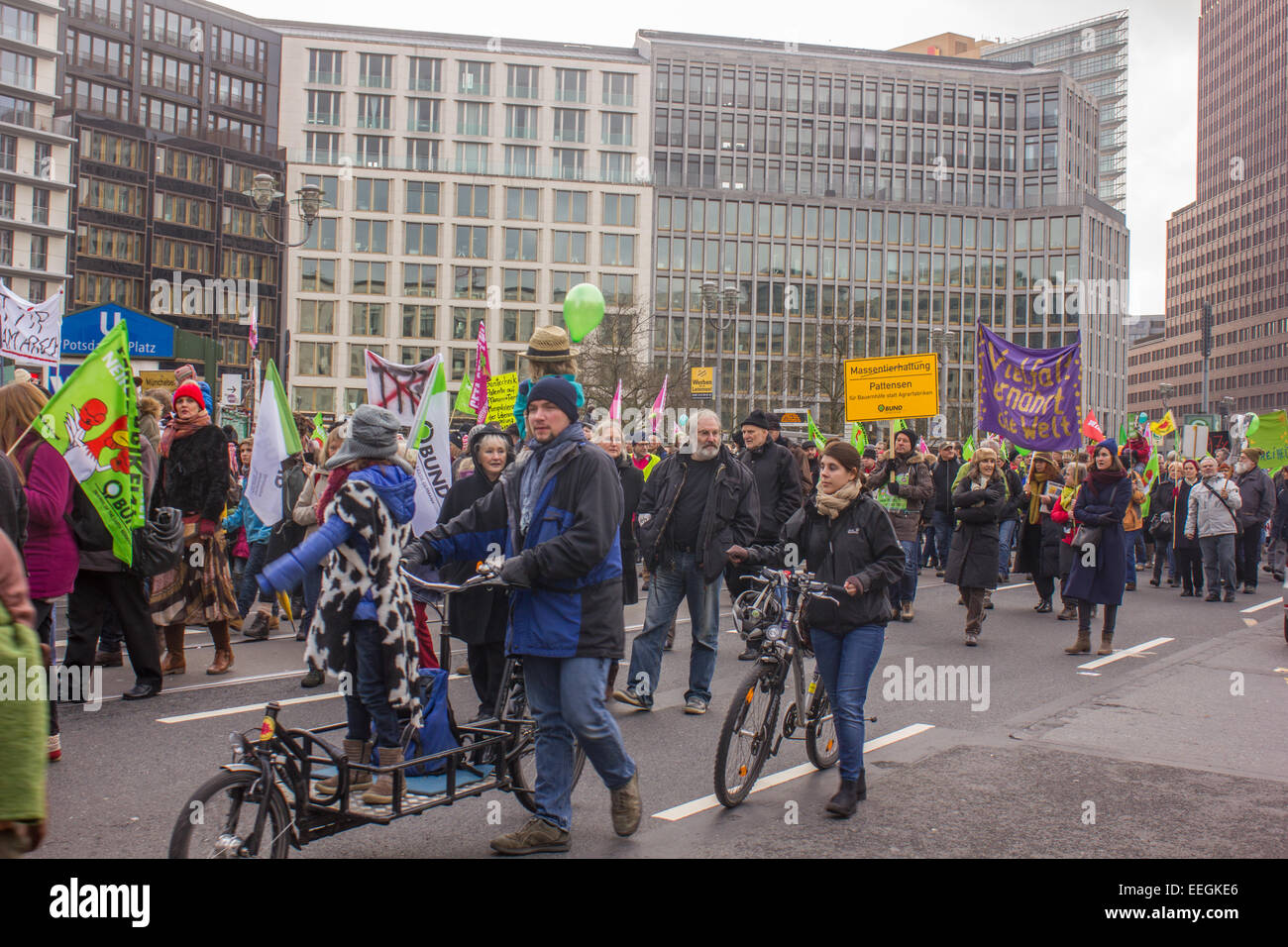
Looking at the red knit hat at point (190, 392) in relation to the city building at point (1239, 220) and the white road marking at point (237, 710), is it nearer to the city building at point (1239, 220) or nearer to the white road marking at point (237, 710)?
the white road marking at point (237, 710)

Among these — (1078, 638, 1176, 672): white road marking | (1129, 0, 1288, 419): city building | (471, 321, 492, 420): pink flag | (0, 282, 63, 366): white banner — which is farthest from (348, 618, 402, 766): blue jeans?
(1129, 0, 1288, 419): city building

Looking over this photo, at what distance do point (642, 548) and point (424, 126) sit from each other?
79301 millimetres

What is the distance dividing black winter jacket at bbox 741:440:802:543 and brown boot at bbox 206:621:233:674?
4.17 m

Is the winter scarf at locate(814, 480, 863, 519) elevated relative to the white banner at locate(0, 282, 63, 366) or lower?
lower

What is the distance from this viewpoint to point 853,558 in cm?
616

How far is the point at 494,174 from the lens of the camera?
269 feet

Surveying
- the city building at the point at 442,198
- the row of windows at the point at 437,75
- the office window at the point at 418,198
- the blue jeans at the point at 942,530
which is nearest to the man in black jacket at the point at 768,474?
the blue jeans at the point at 942,530

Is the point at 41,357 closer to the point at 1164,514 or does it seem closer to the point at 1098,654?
the point at 1098,654

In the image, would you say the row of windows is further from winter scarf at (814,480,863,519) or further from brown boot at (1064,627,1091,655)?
winter scarf at (814,480,863,519)

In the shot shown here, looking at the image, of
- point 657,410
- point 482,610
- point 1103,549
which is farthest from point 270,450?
point 657,410

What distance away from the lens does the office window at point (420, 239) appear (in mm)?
81000

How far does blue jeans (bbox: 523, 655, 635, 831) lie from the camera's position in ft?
16.1

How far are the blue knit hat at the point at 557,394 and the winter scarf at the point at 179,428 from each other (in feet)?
15.0
